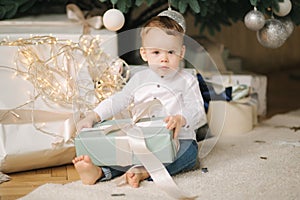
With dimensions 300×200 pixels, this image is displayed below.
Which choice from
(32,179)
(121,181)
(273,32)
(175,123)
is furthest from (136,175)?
(273,32)

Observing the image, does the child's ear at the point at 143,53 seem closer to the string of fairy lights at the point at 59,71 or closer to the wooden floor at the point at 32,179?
the string of fairy lights at the point at 59,71

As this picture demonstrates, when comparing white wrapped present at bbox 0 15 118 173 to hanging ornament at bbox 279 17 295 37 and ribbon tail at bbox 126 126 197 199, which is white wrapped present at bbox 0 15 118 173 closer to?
ribbon tail at bbox 126 126 197 199

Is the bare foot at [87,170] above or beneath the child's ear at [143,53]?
beneath

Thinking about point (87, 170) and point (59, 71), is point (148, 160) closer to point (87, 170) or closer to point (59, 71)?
point (87, 170)

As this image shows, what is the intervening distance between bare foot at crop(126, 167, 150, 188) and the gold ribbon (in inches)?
20.2

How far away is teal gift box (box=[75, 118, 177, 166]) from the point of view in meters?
1.33

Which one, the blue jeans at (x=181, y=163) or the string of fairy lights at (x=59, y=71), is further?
the string of fairy lights at (x=59, y=71)

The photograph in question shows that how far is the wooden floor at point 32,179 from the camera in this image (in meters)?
1.33

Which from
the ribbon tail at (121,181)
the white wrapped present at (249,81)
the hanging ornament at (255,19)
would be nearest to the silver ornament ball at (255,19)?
the hanging ornament at (255,19)

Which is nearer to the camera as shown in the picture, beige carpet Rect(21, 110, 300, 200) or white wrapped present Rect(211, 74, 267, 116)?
beige carpet Rect(21, 110, 300, 200)

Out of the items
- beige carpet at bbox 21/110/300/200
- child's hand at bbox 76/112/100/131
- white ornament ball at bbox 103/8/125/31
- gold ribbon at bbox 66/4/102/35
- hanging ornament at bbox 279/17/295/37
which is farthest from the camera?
hanging ornament at bbox 279/17/295/37

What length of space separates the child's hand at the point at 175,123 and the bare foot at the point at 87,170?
191mm

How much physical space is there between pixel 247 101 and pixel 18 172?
750 millimetres

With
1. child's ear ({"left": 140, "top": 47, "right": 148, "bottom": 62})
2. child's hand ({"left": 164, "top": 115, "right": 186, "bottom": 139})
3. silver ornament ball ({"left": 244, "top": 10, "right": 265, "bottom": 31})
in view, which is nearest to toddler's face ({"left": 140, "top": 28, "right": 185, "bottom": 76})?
child's ear ({"left": 140, "top": 47, "right": 148, "bottom": 62})
